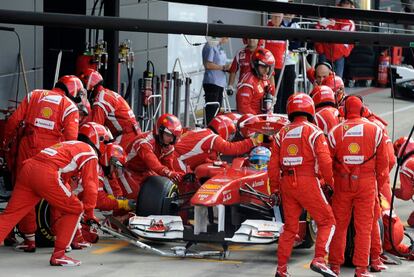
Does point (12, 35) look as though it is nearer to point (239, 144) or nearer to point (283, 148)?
point (239, 144)

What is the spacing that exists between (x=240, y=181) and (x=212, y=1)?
2020mm

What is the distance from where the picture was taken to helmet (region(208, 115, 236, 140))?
1527 cm

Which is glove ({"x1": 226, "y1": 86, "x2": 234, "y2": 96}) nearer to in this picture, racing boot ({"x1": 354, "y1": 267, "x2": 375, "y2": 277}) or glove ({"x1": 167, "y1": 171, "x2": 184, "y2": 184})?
glove ({"x1": 167, "y1": 171, "x2": 184, "y2": 184})

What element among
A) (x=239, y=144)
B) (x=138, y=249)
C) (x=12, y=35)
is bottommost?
(x=138, y=249)

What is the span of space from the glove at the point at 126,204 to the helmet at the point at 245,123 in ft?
5.16

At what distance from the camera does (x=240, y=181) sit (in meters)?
13.7

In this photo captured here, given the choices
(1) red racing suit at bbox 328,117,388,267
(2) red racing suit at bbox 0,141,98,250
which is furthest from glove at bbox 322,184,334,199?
(2) red racing suit at bbox 0,141,98,250

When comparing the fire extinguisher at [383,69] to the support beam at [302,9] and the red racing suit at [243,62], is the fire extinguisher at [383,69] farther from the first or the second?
the support beam at [302,9]

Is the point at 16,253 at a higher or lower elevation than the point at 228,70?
lower

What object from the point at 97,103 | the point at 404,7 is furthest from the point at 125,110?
the point at 404,7

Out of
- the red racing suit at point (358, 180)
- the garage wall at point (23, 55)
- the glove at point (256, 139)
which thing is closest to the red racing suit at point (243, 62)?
the garage wall at point (23, 55)

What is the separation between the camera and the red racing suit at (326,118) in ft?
49.3

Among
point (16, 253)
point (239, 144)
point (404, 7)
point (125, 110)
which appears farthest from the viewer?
point (404, 7)

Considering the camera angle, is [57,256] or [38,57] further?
[38,57]
